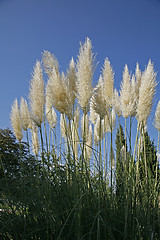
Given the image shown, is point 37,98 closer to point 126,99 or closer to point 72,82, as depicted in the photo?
point 72,82

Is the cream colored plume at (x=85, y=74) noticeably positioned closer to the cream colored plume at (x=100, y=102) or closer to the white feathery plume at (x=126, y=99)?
the cream colored plume at (x=100, y=102)

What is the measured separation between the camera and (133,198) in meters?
2.54

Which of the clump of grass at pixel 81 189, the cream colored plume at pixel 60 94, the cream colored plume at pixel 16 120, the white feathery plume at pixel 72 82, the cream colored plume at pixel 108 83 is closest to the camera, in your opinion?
the clump of grass at pixel 81 189

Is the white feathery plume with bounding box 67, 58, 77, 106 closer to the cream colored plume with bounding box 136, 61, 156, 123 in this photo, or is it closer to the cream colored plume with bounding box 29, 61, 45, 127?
the cream colored plume with bounding box 29, 61, 45, 127

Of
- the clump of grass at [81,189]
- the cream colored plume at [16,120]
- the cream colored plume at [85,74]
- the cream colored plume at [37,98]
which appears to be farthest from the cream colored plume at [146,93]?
the cream colored plume at [16,120]

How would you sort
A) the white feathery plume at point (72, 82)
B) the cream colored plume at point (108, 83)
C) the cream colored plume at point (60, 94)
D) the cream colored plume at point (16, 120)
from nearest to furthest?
the cream colored plume at point (60, 94) < the white feathery plume at point (72, 82) < the cream colored plume at point (108, 83) < the cream colored plume at point (16, 120)

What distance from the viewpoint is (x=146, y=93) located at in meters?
2.90

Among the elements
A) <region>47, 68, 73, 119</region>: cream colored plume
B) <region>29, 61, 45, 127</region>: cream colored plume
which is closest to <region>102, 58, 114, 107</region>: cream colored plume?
<region>47, 68, 73, 119</region>: cream colored plume

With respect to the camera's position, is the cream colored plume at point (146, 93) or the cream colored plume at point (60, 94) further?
the cream colored plume at point (146, 93)

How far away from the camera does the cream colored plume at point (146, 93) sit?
290 centimetres

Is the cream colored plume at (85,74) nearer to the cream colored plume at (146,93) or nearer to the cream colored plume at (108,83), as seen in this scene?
the cream colored plume at (108,83)

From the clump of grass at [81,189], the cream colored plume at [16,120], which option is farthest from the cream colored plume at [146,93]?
the cream colored plume at [16,120]

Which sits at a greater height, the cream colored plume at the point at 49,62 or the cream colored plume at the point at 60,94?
the cream colored plume at the point at 49,62

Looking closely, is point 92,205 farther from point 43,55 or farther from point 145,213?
point 43,55
